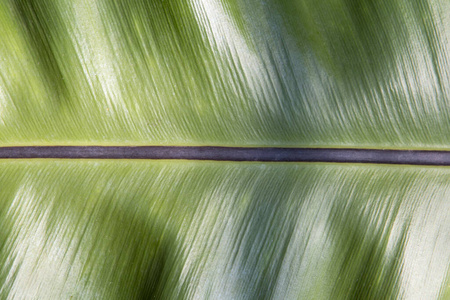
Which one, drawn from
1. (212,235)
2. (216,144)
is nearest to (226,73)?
(216,144)

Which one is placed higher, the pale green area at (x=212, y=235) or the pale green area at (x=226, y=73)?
the pale green area at (x=226, y=73)

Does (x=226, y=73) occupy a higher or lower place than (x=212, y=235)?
higher

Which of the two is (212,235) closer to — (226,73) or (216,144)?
(216,144)

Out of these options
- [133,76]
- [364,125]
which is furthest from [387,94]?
[133,76]

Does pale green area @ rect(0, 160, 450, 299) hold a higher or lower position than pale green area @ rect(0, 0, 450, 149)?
lower

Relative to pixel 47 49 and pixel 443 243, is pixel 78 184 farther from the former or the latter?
pixel 443 243
